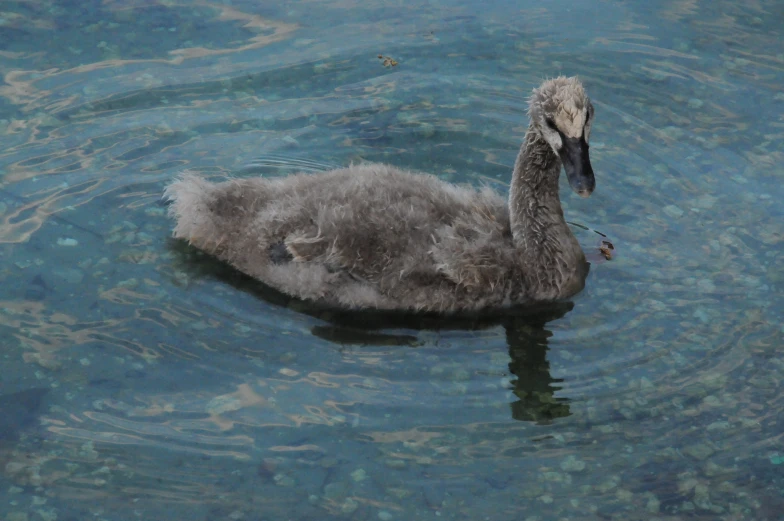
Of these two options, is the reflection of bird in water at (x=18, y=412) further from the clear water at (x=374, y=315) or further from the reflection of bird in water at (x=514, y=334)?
the reflection of bird in water at (x=514, y=334)

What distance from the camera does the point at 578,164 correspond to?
6574 mm

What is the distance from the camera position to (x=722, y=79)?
9.44 metres

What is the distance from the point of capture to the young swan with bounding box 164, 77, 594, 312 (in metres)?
6.79

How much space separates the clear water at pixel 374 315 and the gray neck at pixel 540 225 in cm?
22

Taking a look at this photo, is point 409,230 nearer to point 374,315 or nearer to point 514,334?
point 374,315

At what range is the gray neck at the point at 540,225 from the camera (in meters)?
7.11

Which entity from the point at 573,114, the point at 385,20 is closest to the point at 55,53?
the point at 385,20

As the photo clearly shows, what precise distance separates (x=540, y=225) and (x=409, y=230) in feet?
3.08

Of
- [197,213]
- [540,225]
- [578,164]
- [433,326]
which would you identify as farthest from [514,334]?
[197,213]

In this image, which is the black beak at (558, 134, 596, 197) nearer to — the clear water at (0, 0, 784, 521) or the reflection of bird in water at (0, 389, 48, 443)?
the clear water at (0, 0, 784, 521)

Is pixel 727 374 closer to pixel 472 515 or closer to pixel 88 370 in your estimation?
pixel 472 515

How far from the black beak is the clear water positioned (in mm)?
968

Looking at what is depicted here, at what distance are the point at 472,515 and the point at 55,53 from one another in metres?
5.99

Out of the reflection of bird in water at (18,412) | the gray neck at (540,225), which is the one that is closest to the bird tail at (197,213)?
the reflection of bird in water at (18,412)
